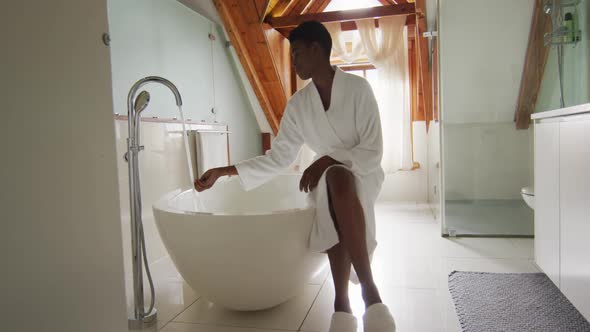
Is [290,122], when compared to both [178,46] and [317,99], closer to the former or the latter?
[317,99]

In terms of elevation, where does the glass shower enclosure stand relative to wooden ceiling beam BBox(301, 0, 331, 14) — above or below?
below

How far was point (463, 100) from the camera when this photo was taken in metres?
2.84

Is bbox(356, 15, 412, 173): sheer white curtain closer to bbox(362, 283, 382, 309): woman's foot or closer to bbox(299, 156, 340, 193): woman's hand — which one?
bbox(299, 156, 340, 193): woman's hand

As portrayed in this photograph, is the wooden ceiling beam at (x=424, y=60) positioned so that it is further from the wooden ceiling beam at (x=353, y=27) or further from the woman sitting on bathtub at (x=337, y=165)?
the woman sitting on bathtub at (x=337, y=165)

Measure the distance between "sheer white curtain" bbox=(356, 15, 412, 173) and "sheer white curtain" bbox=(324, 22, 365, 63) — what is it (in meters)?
0.16

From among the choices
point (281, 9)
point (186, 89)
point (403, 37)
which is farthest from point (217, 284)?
point (403, 37)

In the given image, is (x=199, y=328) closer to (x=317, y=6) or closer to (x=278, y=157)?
(x=278, y=157)

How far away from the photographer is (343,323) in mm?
1454

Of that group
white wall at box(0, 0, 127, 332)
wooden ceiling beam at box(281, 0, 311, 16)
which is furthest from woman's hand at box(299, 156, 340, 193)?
wooden ceiling beam at box(281, 0, 311, 16)

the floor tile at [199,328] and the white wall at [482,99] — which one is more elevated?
the white wall at [482,99]

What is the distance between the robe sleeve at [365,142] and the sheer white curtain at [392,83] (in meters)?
2.53

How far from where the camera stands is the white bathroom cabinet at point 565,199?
4.13 feet

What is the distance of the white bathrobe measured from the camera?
1.54 m

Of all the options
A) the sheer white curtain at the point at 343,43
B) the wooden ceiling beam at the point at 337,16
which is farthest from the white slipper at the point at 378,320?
the sheer white curtain at the point at 343,43
